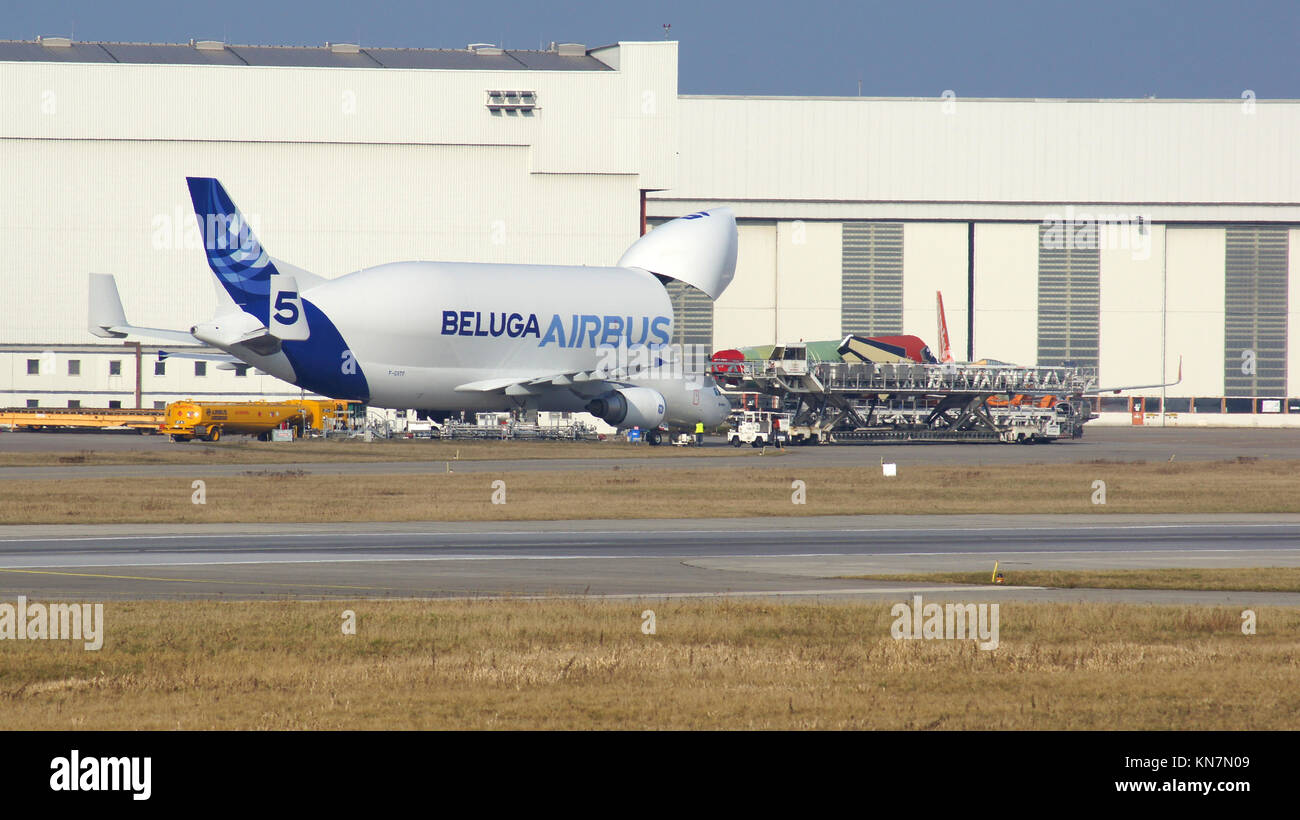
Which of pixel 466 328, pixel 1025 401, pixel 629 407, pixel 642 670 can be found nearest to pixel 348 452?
pixel 466 328

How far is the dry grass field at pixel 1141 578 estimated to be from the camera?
2269cm

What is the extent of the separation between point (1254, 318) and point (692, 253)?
6146 centimetres

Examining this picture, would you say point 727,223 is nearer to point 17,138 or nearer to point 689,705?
point 17,138

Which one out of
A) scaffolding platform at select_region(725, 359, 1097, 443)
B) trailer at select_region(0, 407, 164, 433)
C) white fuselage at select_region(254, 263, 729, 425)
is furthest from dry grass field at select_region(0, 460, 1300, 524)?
trailer at select_region(0, 407, 164, 433)

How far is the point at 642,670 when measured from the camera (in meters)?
14.9

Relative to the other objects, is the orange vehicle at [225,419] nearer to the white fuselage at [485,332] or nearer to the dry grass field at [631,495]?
the white fuselage at [485,332]

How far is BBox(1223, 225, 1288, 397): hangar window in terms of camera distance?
111938 millimetres

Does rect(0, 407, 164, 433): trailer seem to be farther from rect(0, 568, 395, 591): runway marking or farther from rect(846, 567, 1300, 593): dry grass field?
rect(846, 567, 1300, 593): dry grass field

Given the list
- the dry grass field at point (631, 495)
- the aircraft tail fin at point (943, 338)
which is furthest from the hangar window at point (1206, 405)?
the dry grass field at point (631, 495)

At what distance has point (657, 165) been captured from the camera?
9150 centimetres

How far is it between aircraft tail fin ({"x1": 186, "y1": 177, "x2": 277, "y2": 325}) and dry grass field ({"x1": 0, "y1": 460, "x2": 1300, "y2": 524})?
11.2m

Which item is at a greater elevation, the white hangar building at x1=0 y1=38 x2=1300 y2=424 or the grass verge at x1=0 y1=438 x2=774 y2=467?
the white hangar building at x1=0 y1=38 x2=1300 y2=424

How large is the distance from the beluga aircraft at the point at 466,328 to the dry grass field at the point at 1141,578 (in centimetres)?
3735
